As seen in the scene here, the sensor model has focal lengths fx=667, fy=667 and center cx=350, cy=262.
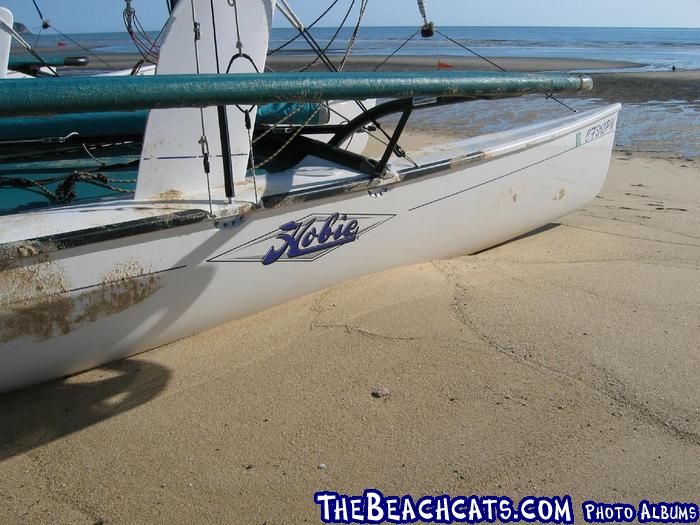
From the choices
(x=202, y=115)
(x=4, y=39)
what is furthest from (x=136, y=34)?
(x=202, y=115)

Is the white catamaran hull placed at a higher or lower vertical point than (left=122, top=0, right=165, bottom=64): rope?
lower

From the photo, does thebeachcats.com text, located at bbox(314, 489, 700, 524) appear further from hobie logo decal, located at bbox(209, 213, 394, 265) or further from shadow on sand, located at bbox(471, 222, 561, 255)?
shadow on sand, located at bbox(471, 222, 561, 255)

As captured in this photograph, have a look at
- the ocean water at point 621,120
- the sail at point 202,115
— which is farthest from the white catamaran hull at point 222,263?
the ocean water at point 621,120

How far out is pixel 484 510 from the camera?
2188 millimetres

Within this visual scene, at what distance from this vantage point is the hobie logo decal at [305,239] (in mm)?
3043

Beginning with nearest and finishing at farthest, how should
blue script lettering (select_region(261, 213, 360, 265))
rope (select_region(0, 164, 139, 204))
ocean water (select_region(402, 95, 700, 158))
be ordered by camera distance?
1. blue script lettering (select_region(261, 213, 360, 265))
2. rope (select_region(0, 164, 139, 204))
3. ocean water (select_region(402, 95, 700, 158))

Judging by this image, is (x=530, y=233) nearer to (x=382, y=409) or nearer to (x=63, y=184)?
(x=382, y=409)

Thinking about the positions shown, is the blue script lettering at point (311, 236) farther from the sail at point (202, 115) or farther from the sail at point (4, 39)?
the sail at point (4, 39)

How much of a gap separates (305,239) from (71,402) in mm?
1253

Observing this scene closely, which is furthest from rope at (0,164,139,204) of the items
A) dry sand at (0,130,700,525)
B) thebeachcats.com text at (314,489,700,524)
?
thebeachcats.com text at (314,489,700,524)

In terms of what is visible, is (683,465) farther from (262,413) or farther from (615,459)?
(262,413)

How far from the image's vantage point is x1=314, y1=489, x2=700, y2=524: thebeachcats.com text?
216 cm

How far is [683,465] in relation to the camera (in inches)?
93.0

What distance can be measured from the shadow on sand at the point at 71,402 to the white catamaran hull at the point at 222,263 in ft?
0.20
